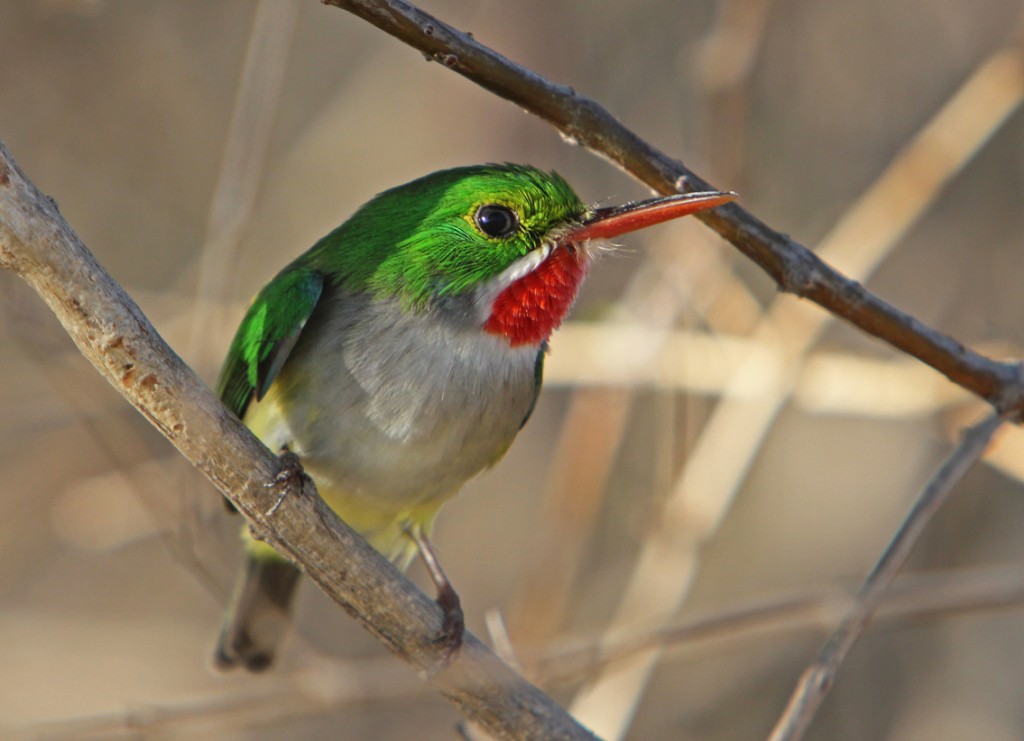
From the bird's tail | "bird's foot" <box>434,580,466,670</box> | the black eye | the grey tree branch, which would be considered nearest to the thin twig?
the grey tree branch

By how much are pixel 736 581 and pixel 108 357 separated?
458 centimetres

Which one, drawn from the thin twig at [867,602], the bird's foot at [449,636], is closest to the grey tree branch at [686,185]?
A: the thin twig at [867,602]

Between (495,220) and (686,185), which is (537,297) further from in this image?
(686,185)

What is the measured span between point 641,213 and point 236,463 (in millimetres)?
1272

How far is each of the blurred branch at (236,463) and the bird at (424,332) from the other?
310 mm

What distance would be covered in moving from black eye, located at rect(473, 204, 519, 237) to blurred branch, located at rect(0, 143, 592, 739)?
1028 mm

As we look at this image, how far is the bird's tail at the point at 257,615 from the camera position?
443 cm

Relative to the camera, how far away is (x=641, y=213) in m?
3.08

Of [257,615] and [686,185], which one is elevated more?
[686,185]

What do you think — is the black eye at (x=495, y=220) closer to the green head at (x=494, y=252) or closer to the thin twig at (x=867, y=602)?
the green head at (x=494, y=252)

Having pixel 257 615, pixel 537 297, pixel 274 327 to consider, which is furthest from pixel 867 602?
pixel 257 615

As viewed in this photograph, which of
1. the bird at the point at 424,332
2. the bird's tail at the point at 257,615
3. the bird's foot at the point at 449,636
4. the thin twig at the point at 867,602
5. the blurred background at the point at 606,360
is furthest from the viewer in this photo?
the blurred background at the point at 606,360

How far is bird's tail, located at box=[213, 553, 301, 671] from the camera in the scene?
4.43 meters

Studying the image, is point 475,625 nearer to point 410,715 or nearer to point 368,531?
point 410,715
